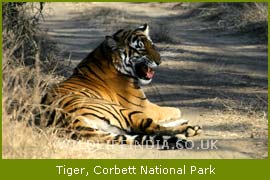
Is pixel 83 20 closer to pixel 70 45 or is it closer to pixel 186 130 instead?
pixel 70 45

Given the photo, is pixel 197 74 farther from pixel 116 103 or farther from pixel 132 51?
pixel 116 103

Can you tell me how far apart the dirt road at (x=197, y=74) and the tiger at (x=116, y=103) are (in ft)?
0.74

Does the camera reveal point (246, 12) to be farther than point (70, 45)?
Yes

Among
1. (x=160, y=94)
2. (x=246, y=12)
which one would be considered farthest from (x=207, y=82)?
(x=246, y=12)

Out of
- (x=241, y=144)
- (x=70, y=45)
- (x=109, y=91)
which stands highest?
(x=70, y=45)

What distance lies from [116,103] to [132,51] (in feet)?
2.38

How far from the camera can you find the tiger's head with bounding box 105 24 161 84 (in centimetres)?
970

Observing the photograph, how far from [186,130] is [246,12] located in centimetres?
1152

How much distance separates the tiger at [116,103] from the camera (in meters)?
8.41

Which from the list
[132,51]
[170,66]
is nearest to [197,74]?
[170,66]

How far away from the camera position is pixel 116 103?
9445 millimetres

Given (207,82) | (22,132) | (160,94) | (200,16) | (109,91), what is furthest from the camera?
(200,16)

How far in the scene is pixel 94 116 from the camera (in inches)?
340

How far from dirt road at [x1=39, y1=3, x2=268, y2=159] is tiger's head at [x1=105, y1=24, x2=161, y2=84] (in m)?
0.93
